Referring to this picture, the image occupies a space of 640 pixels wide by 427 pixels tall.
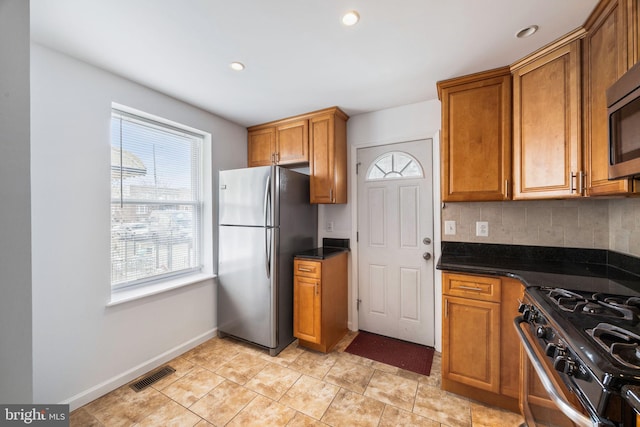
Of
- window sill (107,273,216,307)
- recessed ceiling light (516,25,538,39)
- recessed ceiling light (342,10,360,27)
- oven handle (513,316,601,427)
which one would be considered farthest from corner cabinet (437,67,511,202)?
window sill (107,273,216,307)

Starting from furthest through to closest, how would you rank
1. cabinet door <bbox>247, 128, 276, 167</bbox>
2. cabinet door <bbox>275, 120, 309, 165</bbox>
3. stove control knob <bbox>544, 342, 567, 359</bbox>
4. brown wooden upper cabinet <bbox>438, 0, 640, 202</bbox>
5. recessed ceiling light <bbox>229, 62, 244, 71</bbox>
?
cabinet door <bbox>247, 128, 276, 167</bbox>
cabinet door <bbox>275, 120, 309, 165</bbox>
recessed ceiling light <bbox>229, 62, 244, 71</bbox>
brown wooden upper cabinet <bbox>438, 0, 640, 202</bbox>
stove control knob <bbox>544, 342, 567, 359</bbox>

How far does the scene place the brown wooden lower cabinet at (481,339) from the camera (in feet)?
5.18

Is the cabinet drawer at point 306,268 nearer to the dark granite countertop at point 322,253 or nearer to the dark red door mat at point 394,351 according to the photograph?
the dark granite countertop at point 322,253

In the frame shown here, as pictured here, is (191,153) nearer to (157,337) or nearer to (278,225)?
(278,225)

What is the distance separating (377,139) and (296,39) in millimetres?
1388

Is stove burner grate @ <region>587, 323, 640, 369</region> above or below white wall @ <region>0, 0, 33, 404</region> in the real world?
below

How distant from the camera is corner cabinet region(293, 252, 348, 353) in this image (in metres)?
2.31

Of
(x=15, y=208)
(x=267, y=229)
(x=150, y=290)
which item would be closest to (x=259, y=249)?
(x=267, y=229)

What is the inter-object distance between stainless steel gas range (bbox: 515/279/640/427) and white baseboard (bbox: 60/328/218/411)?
263 cm

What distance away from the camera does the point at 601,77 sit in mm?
1313

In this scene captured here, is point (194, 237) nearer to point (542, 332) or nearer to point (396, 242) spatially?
point (396, 242)

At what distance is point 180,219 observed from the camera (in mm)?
2529

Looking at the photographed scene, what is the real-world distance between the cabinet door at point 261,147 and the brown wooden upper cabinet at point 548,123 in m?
2.35

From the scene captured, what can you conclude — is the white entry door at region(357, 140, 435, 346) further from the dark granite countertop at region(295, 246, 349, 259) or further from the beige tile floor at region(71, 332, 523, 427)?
the beige tile floor at region(71, 332, 523, 427)
